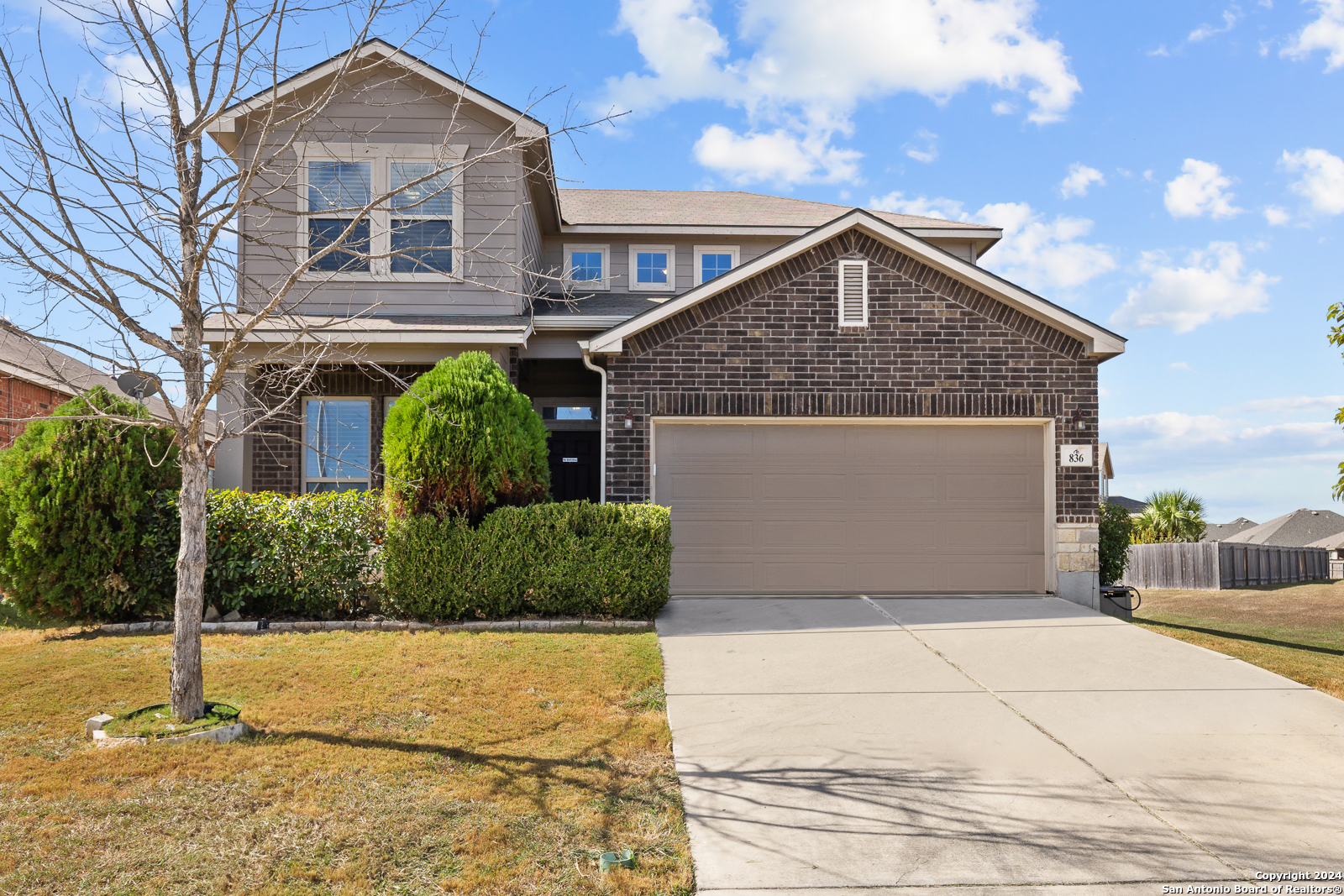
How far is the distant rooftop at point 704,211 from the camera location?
14977mm

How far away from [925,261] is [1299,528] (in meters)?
34.7

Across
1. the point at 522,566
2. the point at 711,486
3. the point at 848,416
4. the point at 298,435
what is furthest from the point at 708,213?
the point at 522,566

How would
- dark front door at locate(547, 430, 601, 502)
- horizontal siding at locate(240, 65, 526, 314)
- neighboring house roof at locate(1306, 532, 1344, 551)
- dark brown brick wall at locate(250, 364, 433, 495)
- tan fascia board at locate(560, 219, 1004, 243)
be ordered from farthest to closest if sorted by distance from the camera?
1. neighboring house roof at locate(1306, 532, 1344, 551)
2. tan fascia board at locate(560, 219, 1004, 243)
3. dark front door at locate(547, 430, 601, 502)
4. dark brown brick wall at locate(250, 364, 433, 495)
5. horizontal siding at locate(240, 65, 526, 314)

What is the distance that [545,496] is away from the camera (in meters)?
9.80

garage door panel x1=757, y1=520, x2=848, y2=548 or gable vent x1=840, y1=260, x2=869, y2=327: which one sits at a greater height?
gable vent x1=840, y1=260, x2=869, y2=327

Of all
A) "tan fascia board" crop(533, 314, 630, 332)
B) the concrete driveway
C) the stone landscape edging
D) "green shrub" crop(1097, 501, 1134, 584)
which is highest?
"tan fascia board" crop(533, 314, 630, 332)

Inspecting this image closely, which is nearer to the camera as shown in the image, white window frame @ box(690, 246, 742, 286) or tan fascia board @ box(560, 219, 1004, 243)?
tan fascia board @ box(560, 219, 1004, 243)

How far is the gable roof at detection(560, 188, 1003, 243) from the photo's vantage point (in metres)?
14.8

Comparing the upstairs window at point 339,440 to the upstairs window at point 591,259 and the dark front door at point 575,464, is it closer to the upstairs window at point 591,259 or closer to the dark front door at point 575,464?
the dark front door at point 575,464

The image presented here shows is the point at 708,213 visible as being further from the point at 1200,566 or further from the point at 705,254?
the point at 1200,566

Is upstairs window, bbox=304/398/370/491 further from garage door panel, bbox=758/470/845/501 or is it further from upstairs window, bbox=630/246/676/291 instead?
garage door panel, bbox=758/470/845/501

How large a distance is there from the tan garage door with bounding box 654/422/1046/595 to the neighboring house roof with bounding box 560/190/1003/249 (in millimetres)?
4964

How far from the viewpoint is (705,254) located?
15.0m
